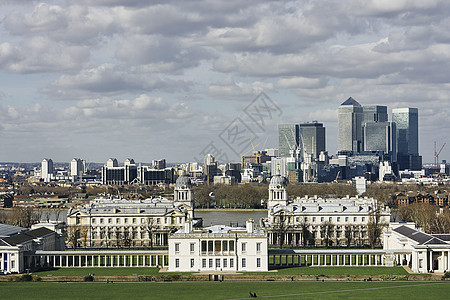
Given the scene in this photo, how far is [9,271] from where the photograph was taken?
68.4 metres

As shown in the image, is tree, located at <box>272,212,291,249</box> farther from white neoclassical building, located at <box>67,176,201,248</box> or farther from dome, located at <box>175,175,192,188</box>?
dome, located at <box>175,175,192,188</box>

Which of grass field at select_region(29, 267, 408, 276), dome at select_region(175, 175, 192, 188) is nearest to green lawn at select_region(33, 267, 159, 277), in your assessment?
grass field at select_region(29, 267, 408, 276)

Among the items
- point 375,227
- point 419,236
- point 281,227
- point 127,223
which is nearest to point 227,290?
point 419,236

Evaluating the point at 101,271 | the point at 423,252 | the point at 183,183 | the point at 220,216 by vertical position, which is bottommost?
the point at 220,216

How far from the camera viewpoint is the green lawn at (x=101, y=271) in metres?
67.7

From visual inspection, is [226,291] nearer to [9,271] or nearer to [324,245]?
[9,271]

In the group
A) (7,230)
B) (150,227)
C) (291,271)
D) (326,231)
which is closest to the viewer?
(291,271)

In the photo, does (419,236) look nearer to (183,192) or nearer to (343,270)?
(343,270)

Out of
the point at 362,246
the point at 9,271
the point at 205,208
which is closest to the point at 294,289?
the point at 9,271

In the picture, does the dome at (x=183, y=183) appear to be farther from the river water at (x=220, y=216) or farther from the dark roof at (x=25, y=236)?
the dark roof at (x=25, y=236)

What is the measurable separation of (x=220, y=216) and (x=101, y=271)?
236ft

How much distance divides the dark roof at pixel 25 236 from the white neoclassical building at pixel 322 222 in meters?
27.6

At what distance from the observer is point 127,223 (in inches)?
3942

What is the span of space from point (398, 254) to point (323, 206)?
29.0 meters
